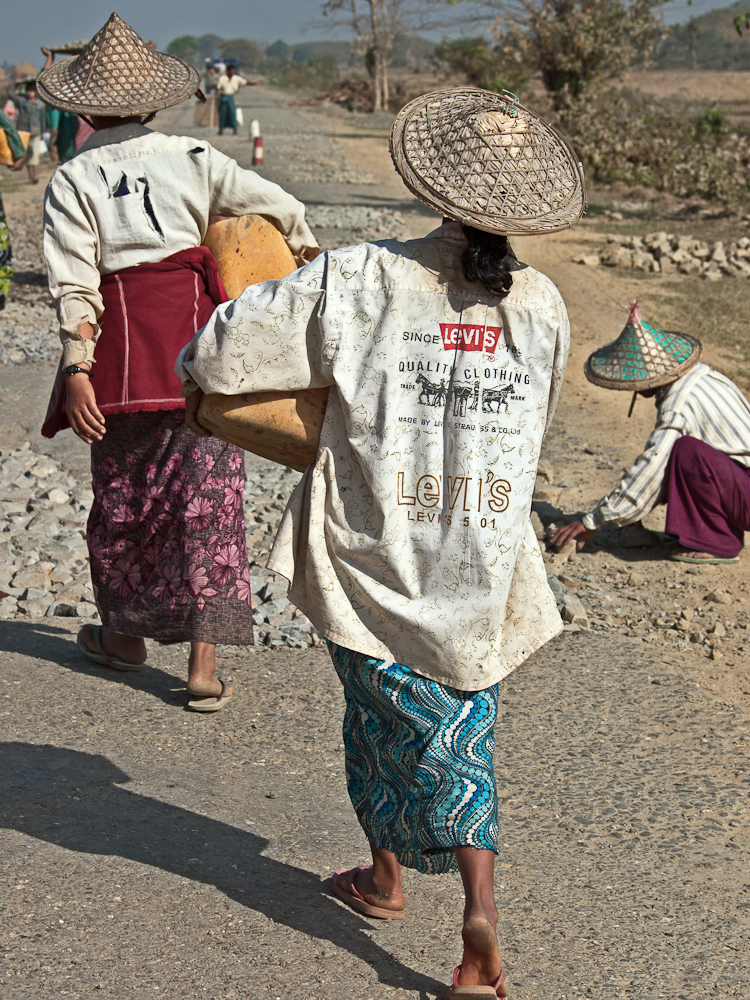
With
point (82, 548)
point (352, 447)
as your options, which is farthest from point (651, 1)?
point (352, 447)

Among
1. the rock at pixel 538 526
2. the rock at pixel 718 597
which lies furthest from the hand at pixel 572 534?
the rock at pixel 718 597

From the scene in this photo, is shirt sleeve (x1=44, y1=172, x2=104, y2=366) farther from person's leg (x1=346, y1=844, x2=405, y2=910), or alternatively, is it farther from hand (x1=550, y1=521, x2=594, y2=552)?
hand (x1=550, y1=521, x2=594, y2=552)

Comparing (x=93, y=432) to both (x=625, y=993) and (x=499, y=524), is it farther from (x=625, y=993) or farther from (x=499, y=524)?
(x=625, y=993)

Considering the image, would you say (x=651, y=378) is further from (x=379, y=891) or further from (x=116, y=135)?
(x=379, y=891)

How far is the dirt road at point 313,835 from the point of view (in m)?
2.28

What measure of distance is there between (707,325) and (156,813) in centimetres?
802

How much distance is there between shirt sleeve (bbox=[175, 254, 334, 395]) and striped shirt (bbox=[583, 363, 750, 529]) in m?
3.05

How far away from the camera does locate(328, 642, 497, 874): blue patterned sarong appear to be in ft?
6.96

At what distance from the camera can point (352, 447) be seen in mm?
2135

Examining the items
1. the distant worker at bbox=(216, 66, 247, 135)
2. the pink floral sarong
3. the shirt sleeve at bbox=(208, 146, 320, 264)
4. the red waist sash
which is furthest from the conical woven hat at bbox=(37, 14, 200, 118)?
the distant worker at bbox=(216, 66, 247, 135)

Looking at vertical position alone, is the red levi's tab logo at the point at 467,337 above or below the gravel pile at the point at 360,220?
above

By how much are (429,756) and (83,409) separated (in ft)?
4.89

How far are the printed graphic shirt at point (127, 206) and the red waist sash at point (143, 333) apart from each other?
46mm

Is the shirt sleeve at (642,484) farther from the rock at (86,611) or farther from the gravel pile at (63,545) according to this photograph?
the rock at (86,611)
